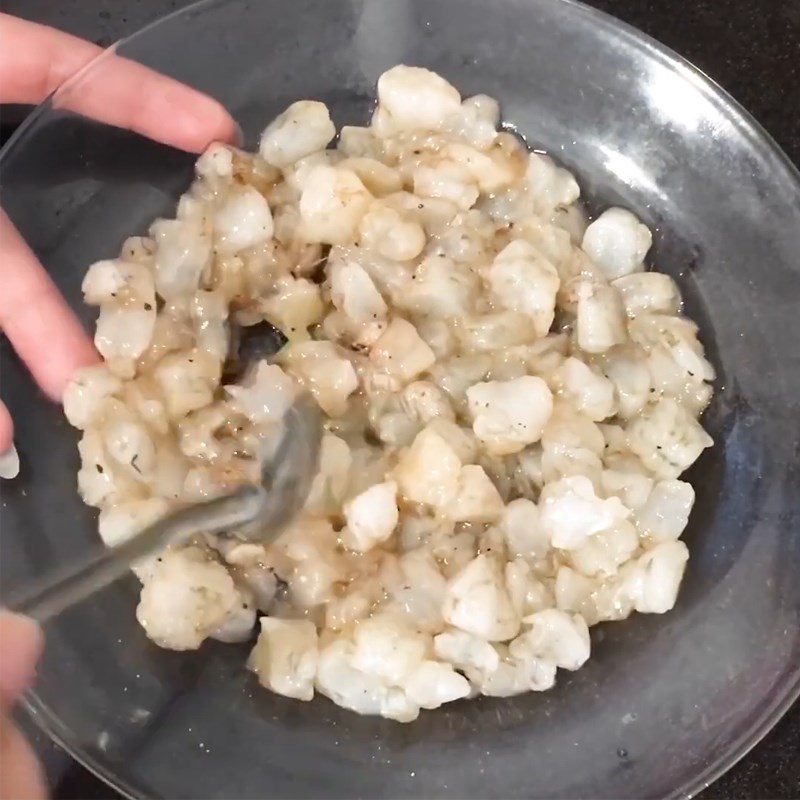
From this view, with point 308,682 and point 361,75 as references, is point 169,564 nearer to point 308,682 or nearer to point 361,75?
point 308,682

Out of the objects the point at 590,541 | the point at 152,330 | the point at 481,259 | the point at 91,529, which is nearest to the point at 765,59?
the point at 481,259

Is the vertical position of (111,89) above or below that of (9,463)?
above

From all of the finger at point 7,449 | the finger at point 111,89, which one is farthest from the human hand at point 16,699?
the finger at point 111,89

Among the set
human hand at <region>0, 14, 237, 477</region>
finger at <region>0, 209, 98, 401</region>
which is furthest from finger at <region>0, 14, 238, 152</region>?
finger at <region>0, 209, 98, 401</region>

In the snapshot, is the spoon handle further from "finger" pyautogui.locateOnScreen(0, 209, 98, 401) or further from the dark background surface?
the dark background surface

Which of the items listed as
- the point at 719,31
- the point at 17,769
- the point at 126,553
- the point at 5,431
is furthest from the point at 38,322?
the point at 719,31

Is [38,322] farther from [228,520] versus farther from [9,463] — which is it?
[228,520]
